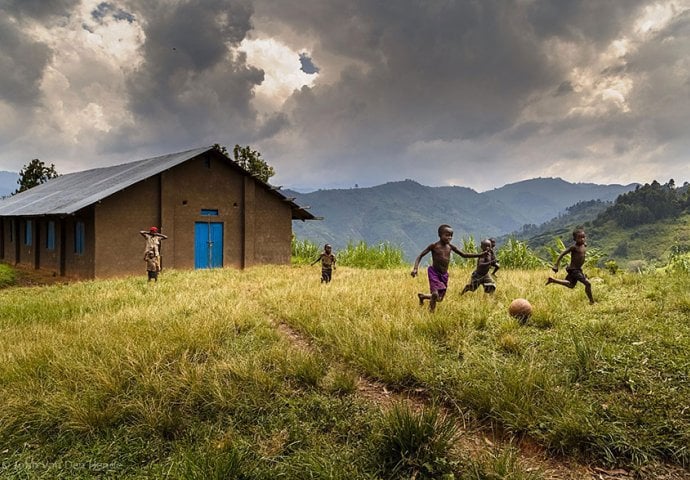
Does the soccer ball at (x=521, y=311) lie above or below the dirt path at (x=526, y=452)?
above

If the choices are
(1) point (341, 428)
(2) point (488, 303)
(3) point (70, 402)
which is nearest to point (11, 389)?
(3) point (70, 402)

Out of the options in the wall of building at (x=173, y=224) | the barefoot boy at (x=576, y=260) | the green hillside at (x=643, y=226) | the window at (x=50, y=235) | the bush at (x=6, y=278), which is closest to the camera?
the barefoot boy at (x=576, y=260)

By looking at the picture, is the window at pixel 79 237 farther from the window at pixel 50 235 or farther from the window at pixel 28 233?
the window at pixel 28 233

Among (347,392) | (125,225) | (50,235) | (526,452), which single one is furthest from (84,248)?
(526,452)

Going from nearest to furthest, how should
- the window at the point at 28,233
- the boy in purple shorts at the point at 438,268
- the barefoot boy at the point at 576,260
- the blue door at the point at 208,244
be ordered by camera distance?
the boy in purple shorts at the point at 438,268
the barefoot boy at the point at 576,260
the blue door at the point at 208,244
the window at the point at 28,233

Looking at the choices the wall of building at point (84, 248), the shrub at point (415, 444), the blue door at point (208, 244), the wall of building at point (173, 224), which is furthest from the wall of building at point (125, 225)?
the shrub at point (415, 444)

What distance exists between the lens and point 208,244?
59.5ft

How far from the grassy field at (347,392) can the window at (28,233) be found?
16705 mm

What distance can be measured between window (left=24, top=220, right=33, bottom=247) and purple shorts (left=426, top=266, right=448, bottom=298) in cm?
2122

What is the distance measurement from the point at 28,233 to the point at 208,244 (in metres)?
9.96

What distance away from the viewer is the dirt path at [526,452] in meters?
2.80

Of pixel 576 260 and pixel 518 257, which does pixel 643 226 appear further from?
pixel 576 260

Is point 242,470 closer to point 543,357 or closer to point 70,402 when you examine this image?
point 70,402

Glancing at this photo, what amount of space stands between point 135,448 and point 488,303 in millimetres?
5384
